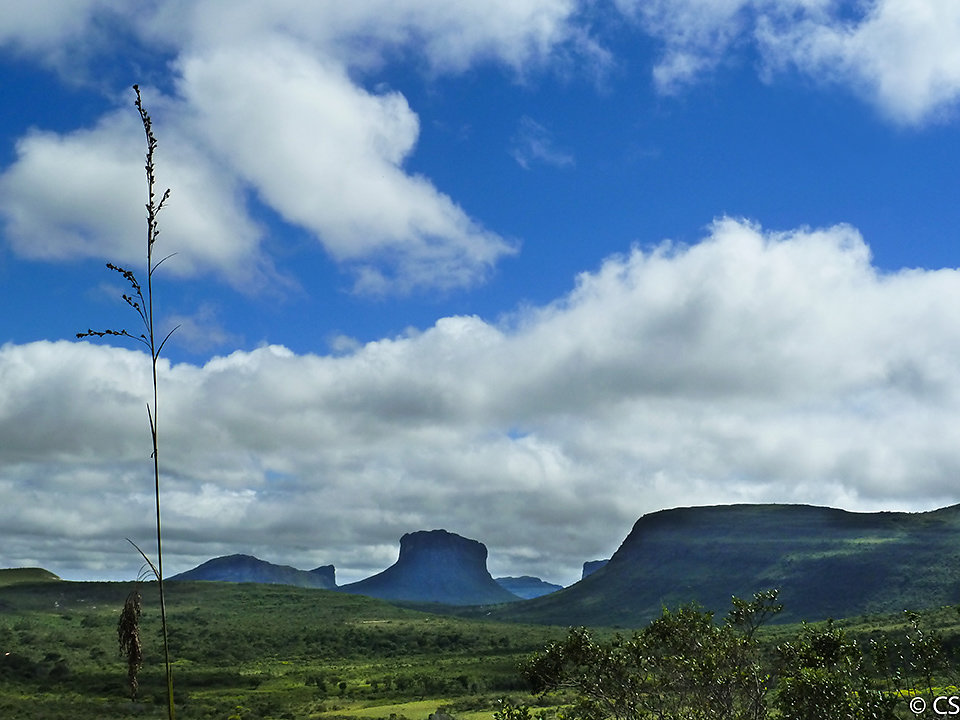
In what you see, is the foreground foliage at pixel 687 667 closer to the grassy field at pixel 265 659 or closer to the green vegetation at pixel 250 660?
the grassy field at pixel 265 659

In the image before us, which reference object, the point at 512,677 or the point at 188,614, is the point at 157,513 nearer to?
the point at 512,677

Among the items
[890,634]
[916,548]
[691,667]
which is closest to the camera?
[691,667]

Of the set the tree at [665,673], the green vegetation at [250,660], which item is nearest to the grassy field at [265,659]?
the green vegetation at [250,660]

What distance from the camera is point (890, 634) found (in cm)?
8162

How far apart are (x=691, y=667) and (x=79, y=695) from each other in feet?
231

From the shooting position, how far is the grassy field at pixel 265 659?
220ft

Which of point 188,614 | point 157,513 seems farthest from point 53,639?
point 157,513

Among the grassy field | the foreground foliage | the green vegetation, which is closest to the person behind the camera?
the foreground foliage

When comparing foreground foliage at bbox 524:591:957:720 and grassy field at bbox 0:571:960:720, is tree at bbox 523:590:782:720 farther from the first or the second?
grassy field at bbox 0:571:960:720

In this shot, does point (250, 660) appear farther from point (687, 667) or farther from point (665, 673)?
point (687, 667)

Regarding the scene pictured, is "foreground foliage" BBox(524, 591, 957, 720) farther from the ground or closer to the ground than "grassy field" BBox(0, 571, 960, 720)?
farther from the ground

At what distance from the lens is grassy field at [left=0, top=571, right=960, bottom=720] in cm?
6712

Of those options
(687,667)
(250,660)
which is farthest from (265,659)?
(687,667)

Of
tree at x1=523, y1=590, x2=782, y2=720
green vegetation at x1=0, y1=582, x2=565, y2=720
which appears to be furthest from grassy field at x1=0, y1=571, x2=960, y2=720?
tree at x1=523, y1=590, x2=782, y2=720
